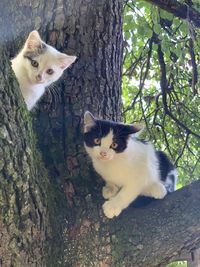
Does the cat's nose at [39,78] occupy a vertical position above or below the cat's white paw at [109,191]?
above

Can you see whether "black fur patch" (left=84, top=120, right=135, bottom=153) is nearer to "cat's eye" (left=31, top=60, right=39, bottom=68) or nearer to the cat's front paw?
the cat's front paw

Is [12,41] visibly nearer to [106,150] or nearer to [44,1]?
[44,1]

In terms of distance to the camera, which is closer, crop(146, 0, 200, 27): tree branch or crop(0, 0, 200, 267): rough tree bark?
crop(0, 0, 200, 267): rough tree bark

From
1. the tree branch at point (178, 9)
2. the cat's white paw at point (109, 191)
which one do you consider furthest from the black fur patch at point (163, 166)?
the tree branch at point (178, 9)

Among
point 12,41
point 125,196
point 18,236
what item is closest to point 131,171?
point 125,196

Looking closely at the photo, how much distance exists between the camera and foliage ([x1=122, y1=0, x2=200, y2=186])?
440 centimetres

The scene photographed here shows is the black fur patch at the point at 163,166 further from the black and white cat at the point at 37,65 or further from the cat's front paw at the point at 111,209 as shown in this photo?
the black and white cat at the point at 37,65

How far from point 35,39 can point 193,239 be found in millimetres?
1754

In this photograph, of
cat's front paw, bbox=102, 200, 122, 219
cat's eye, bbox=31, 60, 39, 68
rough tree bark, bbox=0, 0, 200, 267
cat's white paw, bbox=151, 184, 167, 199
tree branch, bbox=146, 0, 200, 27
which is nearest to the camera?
rough tree bark, bbox=0, 0, 200, 267

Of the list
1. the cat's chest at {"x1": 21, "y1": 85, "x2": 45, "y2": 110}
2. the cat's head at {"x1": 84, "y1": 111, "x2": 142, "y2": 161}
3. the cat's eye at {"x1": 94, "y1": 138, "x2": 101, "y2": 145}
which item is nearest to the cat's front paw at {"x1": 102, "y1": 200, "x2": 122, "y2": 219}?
the cat's head at {"x1": 84, "y1": 111, "x2": 142, "y2": 161}

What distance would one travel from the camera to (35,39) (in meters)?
3.38

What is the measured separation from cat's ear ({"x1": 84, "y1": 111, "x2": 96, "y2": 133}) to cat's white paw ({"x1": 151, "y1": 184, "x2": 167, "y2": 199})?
594mm

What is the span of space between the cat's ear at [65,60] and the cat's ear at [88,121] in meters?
0.45

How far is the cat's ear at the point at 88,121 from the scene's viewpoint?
124 inches
